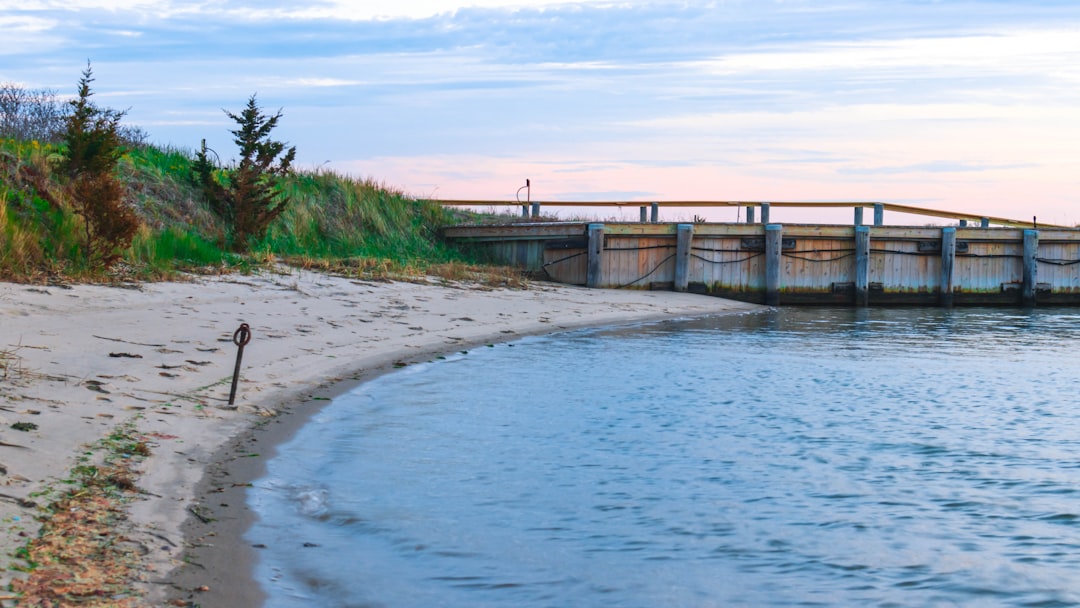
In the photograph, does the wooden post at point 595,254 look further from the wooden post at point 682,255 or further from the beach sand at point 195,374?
the beach sand at point 195,374

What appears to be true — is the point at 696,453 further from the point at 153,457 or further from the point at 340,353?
the point at 340,353

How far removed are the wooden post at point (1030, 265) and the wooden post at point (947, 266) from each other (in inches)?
75.1

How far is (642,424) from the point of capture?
29.5 ft

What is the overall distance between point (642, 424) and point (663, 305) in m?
12.2

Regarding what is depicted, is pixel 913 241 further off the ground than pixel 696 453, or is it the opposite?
pixel 913 241

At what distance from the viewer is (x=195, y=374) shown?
28.8 ft

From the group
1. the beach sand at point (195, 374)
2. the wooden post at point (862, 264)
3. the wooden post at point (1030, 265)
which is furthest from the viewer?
the wooden post at point (1030, 265)

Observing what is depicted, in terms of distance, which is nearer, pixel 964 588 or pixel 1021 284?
pixel 964 588

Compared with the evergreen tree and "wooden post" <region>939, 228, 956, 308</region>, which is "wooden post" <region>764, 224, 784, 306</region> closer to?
"wooden post" <region>939, 228, 956, 308</region>

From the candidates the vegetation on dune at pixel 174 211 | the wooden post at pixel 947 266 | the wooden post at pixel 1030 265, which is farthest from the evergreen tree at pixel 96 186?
the wooden post at pixel 1030 265

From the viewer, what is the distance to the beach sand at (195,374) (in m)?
4.88

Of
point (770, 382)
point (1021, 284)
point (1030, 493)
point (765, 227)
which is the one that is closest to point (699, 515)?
point (1030, 493)

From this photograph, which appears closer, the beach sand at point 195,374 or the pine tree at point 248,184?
the beach sand at point 195,374

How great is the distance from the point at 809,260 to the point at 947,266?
3315 millimetres
